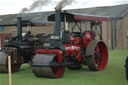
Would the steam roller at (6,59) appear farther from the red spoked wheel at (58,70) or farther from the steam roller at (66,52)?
the red spoked wheel at (58,70)

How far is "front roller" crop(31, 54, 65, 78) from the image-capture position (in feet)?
21.6

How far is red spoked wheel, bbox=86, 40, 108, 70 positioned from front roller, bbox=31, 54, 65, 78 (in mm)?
1272

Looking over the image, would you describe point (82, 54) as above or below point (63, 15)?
below

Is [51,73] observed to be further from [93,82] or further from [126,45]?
[126,45]

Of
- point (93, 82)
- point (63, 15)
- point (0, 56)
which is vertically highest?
point (63, 15)

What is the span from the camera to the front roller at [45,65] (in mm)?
6590

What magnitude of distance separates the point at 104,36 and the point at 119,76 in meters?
14.1

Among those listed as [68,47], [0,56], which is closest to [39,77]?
[68,47]

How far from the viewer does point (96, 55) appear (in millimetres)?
8484

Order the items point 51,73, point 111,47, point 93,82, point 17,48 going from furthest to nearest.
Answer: point 111,47
point 17,48
point 51,73
point 93,82

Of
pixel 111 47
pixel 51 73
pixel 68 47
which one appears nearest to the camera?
pixel 51 73

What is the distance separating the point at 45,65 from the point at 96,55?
247cm

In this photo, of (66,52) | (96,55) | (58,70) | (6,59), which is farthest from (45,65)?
(96,55)

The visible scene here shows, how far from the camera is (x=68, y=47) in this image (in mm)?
7355
